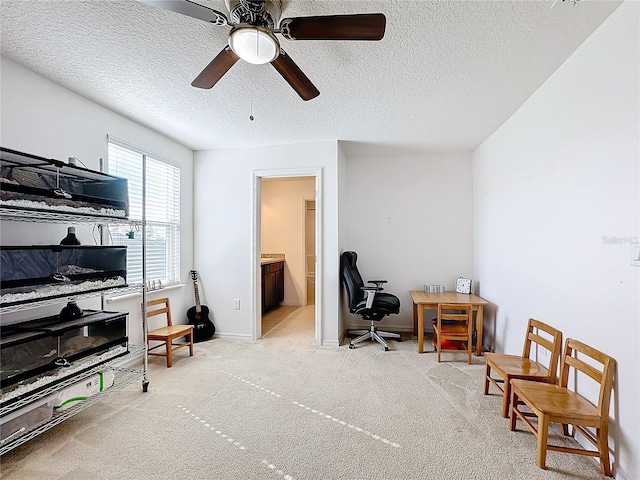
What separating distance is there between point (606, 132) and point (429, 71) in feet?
3.65

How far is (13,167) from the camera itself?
70.9 inches

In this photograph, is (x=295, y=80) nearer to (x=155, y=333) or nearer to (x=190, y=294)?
(x=155, y=333)

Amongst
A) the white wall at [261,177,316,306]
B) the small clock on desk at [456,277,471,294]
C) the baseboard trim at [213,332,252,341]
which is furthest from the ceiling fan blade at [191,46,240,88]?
the white wall at [261,177,316,306]

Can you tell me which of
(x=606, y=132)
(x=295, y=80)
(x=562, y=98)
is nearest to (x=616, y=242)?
(x=606, y=132)

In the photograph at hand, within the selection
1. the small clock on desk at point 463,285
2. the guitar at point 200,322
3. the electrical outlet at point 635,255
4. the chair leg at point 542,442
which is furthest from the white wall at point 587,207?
the guitar at point 200,322

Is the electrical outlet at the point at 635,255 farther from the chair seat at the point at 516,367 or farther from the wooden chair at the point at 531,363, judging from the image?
the chair seat at the point at 516,367

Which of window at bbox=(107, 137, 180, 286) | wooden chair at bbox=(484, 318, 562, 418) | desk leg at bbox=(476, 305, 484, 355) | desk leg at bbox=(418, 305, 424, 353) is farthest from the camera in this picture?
desk leg at bbox=(418, 305, 424, 353)

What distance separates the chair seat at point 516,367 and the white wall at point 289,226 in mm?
4057

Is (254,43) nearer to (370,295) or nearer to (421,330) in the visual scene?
(370,295)

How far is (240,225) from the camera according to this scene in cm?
393

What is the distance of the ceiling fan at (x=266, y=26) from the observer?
4.34ft

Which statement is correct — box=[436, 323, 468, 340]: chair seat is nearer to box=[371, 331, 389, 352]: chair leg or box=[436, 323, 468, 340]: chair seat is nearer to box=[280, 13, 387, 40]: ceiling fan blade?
box=[371, 331, 389, 352]: chair leg

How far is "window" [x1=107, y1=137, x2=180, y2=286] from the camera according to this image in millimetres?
2922

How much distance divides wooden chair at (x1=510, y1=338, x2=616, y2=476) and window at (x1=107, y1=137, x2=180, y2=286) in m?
3.32
